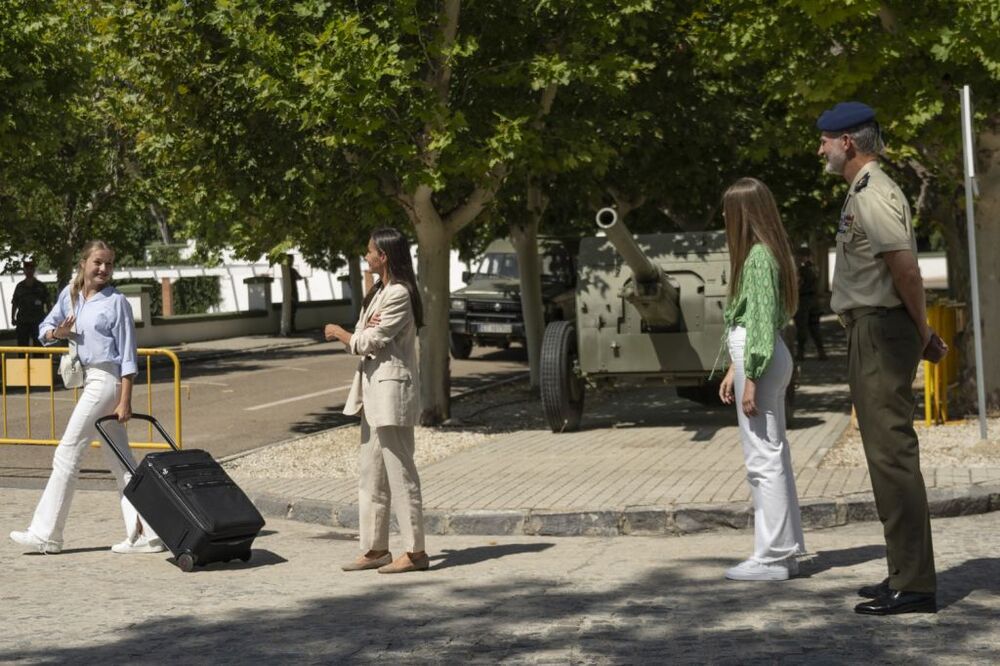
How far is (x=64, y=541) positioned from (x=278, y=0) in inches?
264

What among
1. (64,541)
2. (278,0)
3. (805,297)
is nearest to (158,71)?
(278,0)

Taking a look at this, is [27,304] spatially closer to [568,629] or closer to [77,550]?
[77,550]

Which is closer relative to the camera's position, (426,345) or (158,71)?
(158,71)

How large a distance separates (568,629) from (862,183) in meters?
2.34

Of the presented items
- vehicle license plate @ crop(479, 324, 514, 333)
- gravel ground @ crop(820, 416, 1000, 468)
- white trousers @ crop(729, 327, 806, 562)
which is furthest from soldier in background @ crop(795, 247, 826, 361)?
white trousers @ crop(729, 327, 806, 562)

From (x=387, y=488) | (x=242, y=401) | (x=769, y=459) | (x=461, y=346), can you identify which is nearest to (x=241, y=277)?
(x=461, y=346)

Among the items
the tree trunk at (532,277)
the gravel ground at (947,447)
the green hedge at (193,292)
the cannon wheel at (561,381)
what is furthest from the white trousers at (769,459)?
the green hedge at (193,292)

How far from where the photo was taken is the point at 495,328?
2800cm

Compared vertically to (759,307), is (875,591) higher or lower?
lower

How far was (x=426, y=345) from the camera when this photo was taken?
1627 centimetres

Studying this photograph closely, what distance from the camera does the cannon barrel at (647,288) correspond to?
13695mm

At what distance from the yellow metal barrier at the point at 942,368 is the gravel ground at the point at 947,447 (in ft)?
0.59

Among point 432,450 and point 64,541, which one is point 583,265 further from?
point 64,541

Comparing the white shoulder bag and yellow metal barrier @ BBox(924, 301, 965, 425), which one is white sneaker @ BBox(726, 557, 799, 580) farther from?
yellow metal barrier @ BBox(924, 301, 965, 425)
